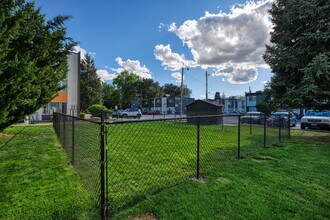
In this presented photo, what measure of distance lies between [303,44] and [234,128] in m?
5.40

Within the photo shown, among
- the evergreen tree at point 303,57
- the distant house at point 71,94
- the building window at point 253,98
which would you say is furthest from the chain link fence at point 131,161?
the building window at point 253,98

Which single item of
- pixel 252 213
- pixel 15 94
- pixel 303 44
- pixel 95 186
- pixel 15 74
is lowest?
pixel 252 213

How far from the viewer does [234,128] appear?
Result: 9375 mm

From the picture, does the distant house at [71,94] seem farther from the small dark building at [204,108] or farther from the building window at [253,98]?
the building window at [253,98]

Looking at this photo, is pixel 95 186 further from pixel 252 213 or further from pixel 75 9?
pixel 75 9

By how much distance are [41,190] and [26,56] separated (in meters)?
4.43

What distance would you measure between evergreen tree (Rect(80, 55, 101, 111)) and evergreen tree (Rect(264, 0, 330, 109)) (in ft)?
103

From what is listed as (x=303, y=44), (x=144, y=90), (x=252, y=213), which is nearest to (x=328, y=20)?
(x=303, y=44)

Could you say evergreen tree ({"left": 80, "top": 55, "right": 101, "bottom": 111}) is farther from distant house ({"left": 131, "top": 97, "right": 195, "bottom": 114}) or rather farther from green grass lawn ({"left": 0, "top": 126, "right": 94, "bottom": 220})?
green grass lawn ({"left": 0, "top": 126, "right": 94, "bottom": 220})

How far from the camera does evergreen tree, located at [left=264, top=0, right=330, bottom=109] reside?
9.07 m

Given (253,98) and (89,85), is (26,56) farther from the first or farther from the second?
(253,98)

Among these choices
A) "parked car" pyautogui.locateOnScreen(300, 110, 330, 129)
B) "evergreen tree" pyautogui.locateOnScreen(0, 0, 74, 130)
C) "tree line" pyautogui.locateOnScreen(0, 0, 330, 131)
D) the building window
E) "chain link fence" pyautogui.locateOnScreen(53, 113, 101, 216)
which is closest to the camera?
"chain link fence" pyautogui.locateOnScreen(53, 113, 101, 216)

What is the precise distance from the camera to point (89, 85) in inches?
1453

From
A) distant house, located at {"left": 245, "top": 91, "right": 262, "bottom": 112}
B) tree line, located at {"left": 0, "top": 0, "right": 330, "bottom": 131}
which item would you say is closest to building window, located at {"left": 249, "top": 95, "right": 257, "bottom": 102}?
distant house, located at {"left": 245, "top": 91, "right": 262, "bottom": 112}
